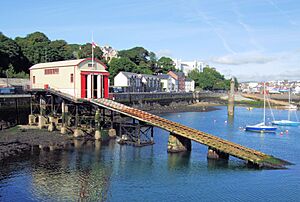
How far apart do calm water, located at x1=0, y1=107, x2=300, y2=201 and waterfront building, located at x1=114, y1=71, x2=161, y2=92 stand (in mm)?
77591

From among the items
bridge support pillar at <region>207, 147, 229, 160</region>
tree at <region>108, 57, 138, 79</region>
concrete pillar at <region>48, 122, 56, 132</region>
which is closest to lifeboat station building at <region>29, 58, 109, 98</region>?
concrete pillar at <region>48, 122, 56, 132</region>

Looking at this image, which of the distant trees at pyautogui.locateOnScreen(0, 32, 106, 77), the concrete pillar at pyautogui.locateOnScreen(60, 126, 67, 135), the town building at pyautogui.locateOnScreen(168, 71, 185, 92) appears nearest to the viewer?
the concrete pillar at pyautogui.locateOnScreen(60, 126, 67, 135)

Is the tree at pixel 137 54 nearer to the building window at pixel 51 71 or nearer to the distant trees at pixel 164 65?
the distant trees at pixel 164 65

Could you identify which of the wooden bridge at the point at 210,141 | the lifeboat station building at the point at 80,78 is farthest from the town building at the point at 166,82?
the wooden bridge at the point at 210,141

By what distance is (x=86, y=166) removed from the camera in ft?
125

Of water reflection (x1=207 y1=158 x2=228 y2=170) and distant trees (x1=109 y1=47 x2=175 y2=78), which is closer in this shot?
water reflection (x1=207 y1=158 x2=228 y2=170)

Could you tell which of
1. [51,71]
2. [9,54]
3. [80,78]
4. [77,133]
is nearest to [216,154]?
[77,133]

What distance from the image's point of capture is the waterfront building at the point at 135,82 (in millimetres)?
126000

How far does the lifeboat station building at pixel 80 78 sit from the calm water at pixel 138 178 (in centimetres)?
996

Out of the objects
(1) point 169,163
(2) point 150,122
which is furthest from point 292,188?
(2) point 150,122

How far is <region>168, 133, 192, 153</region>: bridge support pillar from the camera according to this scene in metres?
44.7

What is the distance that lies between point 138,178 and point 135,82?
9990 cm

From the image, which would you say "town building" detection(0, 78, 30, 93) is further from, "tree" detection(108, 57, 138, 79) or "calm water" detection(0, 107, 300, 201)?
"tree" detection(108, 57, 138, 79)

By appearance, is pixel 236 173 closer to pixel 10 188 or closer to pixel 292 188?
pixel 292 188
